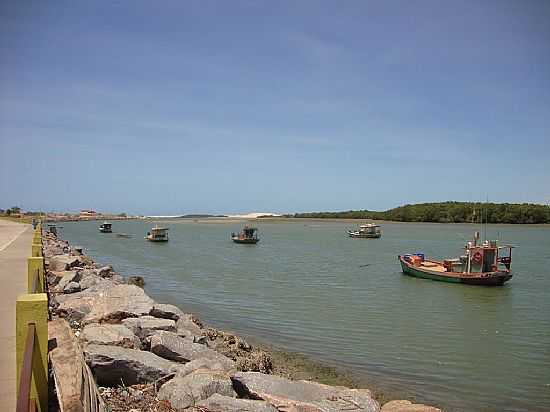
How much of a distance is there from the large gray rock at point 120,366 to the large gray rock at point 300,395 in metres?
1.18

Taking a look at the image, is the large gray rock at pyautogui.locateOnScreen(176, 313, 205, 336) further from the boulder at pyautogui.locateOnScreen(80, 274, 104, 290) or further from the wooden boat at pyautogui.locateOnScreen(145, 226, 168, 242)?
the wooden boat at pyautogui.locateOnScreen(145, 226, 168, 242)

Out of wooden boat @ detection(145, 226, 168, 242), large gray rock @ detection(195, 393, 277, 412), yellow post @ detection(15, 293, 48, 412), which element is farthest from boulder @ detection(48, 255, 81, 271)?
wooden boat @ detection(145, 226, 168, 242)

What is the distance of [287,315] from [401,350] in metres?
5.24

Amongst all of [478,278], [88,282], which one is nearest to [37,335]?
[88,282]

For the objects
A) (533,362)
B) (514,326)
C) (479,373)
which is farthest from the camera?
(514,326)

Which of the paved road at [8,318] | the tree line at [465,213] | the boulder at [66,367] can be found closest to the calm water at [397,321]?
the paved road at [8,318]

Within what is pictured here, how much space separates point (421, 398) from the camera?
400 inches

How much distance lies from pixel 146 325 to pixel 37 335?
4720mm

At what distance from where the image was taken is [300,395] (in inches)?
284

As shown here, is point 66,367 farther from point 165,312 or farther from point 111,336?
point 165,312

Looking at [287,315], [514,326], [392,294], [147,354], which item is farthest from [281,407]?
[392,294]

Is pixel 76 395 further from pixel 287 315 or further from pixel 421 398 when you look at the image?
pixel 287 315

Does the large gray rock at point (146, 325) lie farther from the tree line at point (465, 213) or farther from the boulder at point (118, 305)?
the tree line at point (465, 213)

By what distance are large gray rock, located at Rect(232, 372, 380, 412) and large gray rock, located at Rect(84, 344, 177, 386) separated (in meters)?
1.18
